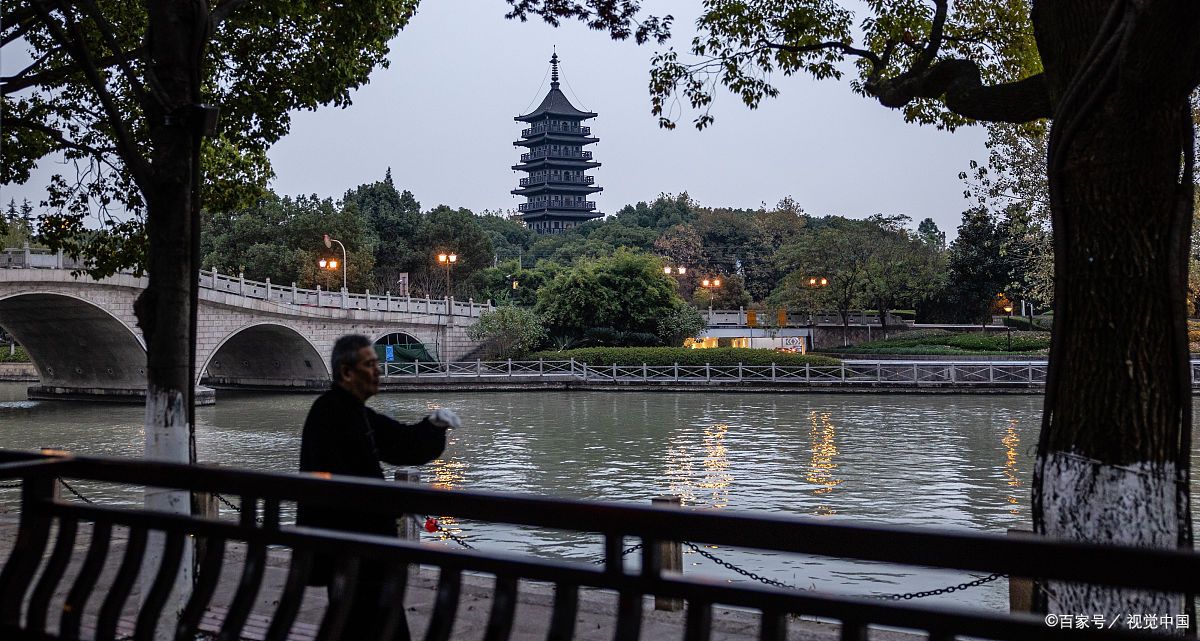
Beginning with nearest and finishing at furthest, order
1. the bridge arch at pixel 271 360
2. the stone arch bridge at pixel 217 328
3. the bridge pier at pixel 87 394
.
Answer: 1. the stone arch bridge at pixel 217 328
2. the bridge pier at pixel 87 394
3. the bridge arch at pixel 271 360

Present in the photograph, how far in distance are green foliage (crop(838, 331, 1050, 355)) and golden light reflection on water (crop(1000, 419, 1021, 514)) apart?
20287 millimetres

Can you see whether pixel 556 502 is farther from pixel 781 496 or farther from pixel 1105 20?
pixel 781 496

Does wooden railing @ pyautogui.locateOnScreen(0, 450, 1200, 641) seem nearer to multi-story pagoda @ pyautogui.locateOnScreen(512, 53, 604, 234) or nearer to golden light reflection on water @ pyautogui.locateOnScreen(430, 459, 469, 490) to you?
golden light reflection on water @ pyautogui.locateOnScreen(430, 459, 469, 490)

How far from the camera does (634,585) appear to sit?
2.31 m

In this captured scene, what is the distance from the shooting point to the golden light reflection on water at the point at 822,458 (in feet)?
46.8

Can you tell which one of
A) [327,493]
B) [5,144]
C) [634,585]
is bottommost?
[634,585]

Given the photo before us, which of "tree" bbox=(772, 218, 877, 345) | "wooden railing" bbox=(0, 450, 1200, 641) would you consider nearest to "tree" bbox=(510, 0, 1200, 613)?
"wooden railing" bbox=(0, 450, 1200, 641)

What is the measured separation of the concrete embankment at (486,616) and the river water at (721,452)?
0.76 metres

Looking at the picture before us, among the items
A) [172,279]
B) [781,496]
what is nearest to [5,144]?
[172,279]

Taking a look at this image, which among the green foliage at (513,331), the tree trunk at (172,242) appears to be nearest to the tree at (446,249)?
the green foliage at (513,331)

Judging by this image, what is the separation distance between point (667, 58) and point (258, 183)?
648 centimetres

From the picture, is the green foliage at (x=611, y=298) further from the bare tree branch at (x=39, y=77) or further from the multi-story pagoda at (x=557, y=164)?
the multi-story pagoda at (x=557, y=164)

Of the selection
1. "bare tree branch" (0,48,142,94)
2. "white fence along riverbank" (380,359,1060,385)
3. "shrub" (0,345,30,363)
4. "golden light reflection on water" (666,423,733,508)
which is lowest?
"golden light reflection on water" (666,423,733,508)

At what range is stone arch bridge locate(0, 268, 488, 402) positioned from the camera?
31.1 metres
